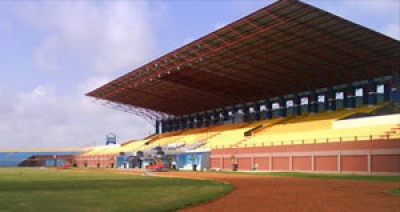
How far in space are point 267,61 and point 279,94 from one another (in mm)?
22736

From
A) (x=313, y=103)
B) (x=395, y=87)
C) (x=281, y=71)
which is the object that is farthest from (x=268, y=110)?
(x=395, y=87)

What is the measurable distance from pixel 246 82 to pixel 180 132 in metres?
39.8

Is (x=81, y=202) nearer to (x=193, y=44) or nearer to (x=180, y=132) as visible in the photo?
(x=193, y=44)

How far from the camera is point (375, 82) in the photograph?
8025 cm

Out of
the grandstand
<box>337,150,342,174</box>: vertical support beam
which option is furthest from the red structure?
the grandstand

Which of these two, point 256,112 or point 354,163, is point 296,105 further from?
point 354,163

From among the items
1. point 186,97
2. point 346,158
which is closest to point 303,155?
point 346,158

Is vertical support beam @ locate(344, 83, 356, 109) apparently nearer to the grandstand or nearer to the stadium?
the stadium

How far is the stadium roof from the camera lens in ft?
201

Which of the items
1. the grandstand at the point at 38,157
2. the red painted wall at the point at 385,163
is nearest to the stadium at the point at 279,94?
the red painted wall at the point at 385,163

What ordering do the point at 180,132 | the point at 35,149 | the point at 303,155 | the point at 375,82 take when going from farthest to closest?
the point at 35,149
the point at 180,132
the point at 375,82
the point at 303,155

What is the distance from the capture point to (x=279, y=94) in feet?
327

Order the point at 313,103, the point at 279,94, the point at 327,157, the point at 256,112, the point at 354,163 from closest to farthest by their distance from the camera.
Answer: the point at 354,163 < the point at 327,157 < the point at 313,103 < the point at 279,94 < the point at 256,112

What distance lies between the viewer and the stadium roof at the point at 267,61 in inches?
2410
